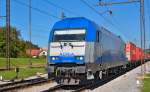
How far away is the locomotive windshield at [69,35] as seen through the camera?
20719mm

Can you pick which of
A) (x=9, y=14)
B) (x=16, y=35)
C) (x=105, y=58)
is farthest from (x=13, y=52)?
(x=105, y=58)

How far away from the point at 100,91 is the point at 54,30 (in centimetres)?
421

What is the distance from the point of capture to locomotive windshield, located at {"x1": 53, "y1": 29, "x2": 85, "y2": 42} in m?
20.7

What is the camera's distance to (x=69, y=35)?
822 inches

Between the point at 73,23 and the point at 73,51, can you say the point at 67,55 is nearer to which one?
the point at 73,51

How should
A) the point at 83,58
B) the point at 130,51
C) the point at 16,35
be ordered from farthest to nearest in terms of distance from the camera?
the point at 16,35, the point at 130,51, the point at 83,58

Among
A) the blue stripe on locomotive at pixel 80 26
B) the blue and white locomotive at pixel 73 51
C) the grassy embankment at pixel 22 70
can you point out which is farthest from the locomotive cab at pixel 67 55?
the grassy embankment at pixel 22 70

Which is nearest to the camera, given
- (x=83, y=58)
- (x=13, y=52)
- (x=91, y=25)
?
(x=83, y=58)

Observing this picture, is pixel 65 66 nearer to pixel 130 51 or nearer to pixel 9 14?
pixel 9 14

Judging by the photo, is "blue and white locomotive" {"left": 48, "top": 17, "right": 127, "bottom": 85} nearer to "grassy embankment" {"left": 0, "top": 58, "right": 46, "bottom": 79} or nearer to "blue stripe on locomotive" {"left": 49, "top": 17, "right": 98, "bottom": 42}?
"blue stripe on locomotive" {"left": 49, "top": 17, "right": 98, "bottom": 42}

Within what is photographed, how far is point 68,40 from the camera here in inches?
815

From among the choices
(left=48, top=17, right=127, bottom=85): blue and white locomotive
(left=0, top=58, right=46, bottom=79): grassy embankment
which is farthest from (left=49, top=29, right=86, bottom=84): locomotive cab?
(left=0, top=58, right=46, bottom=79): grassy embankment

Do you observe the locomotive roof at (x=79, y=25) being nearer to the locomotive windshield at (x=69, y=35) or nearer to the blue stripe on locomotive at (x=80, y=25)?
the blue stripe on locomotive at (x=80, y=25)

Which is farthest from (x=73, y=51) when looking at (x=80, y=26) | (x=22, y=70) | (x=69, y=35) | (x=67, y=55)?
(x=22, y=70)
